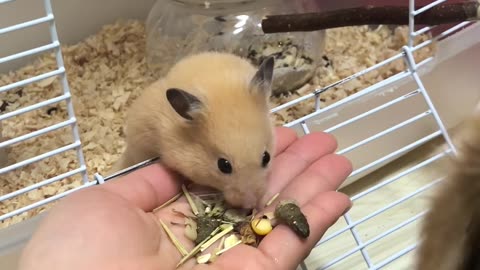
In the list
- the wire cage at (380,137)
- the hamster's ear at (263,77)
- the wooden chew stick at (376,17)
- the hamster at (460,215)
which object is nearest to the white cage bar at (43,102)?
the wire cage at (380,137)

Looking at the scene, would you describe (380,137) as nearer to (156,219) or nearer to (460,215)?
(156,219)

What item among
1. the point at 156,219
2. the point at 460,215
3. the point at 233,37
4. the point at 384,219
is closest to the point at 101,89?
the point at 233,37

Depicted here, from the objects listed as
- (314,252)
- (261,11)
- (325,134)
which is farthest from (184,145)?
(261,11)

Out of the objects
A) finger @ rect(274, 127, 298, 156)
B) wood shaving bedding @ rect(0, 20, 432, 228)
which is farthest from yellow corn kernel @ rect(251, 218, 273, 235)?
wood shaving bedding @ rect(0, 20, 432, 228)

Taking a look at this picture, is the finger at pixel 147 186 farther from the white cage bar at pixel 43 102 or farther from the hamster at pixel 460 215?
the hamster at pixel 460 215

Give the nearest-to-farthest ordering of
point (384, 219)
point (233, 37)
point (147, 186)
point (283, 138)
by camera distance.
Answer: point (147, 186) < point (283, 138) < point (384, 219) < point (233, 37)
